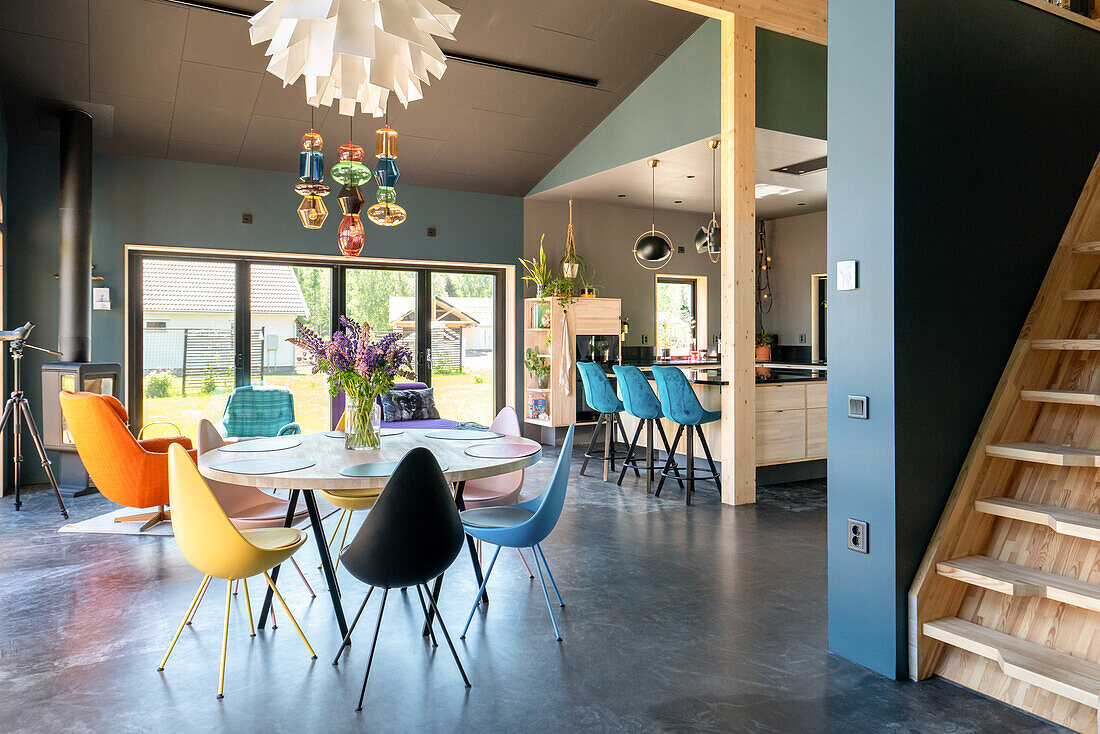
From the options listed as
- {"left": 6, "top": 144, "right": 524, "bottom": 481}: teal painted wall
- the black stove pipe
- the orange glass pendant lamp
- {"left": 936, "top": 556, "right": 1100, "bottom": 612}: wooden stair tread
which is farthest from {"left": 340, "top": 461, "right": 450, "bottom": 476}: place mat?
{"left": 6, "top": 144, "right": 524, "bottom": 481}: teal painted wall

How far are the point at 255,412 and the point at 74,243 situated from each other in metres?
1.91

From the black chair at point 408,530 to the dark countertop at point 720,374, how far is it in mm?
3454

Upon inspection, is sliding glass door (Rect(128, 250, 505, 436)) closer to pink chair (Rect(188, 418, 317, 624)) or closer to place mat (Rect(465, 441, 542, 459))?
pink chair (Rect(188, 418, 317, 624))

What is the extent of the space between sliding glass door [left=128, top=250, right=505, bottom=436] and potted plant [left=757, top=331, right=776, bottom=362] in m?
3.45

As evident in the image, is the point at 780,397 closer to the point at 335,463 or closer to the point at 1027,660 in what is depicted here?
the point at 1027,660

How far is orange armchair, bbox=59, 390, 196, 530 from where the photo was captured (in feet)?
13.8

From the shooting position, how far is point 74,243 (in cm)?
559

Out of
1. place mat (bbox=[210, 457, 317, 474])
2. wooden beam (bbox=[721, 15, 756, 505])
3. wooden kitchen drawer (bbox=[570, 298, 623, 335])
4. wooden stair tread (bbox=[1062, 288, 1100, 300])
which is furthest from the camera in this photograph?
wooden kitchen drawer (bbox=[570, 298, 623, 335])

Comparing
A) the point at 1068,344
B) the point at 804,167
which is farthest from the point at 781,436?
the point at 1068,344

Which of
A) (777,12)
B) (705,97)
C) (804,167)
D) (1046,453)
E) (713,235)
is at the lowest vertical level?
(1046,453)

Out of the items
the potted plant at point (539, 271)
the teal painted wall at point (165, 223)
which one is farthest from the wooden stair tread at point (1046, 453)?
the teal painted wall at point (165, 223)

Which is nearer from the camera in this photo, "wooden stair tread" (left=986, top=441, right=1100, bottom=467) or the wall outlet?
"wooden stair tread" (left=986, top=441, right=1100, bottom=467)

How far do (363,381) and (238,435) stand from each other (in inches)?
127

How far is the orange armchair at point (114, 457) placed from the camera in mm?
4191
